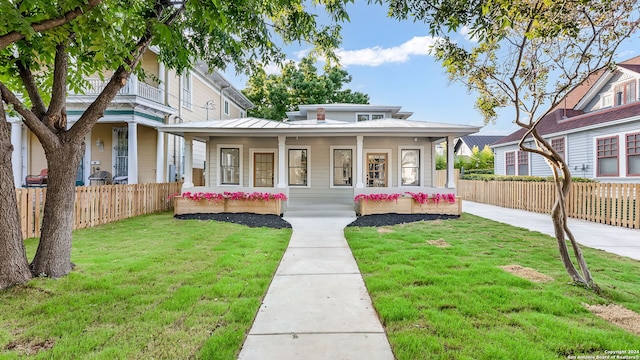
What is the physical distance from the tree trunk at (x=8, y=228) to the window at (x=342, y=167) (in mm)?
9652

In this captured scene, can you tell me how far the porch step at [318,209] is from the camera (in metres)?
9.97

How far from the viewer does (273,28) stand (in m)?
6.66

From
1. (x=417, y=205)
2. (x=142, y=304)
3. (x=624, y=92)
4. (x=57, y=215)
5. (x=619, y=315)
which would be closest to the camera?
(x=619, y=315)

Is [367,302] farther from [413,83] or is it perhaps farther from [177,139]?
[413,83]

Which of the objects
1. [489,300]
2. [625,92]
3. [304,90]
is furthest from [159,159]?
[625,92]

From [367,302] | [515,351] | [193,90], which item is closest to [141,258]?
[367,302]

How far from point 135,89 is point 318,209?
8.40 metres

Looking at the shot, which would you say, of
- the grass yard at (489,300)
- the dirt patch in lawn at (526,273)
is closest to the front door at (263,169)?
the grass yard at (489,300)

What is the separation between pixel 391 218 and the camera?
910 centimetres

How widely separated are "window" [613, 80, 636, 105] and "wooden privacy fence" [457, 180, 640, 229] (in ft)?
19.2

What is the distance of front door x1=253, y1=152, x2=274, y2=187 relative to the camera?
1216 centimetres

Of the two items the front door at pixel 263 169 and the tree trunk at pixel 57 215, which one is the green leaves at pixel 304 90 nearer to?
the front door at pixel 263 169

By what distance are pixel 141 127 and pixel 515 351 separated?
14.6m

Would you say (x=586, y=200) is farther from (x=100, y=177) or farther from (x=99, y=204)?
(x=100, y=177)
